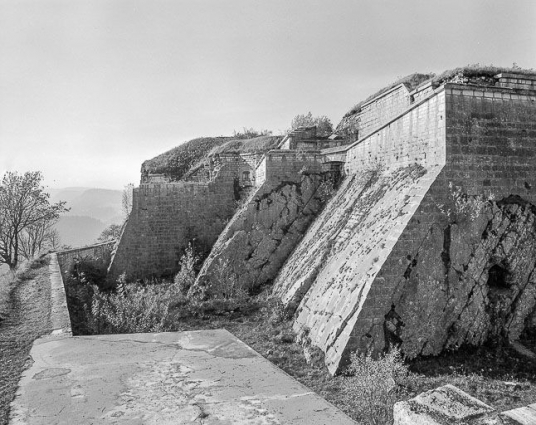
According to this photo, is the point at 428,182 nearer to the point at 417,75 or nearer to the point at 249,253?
the point at 249,253

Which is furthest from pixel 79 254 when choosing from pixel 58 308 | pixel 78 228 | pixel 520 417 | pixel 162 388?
pixel 78 228

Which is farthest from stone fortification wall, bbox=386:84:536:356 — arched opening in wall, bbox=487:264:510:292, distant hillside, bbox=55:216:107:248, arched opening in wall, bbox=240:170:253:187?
distant hillside, bbox=55:216:107:248

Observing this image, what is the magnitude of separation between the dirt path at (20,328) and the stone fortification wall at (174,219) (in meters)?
3.13

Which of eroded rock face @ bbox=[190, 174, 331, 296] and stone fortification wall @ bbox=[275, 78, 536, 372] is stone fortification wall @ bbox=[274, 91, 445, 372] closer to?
stone fortification wall @ bbox=[275, 78, 536, 372]

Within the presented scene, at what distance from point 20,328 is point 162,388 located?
5485 millimetres

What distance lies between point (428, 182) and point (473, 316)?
2.68 metres

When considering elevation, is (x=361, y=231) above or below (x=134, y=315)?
above

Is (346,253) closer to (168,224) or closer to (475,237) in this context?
(475,237)

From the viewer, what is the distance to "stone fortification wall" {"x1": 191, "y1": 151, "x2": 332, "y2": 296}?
12.4m

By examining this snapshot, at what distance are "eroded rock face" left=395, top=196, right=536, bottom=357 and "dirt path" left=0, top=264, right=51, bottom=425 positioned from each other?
19.6ft

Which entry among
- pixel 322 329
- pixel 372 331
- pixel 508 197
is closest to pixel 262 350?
Answer: pixel 322 329

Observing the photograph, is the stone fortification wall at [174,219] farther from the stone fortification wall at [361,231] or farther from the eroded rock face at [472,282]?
the eroded rock face at [472,282]

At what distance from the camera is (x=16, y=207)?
24.7 m

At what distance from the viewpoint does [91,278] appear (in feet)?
46.9
